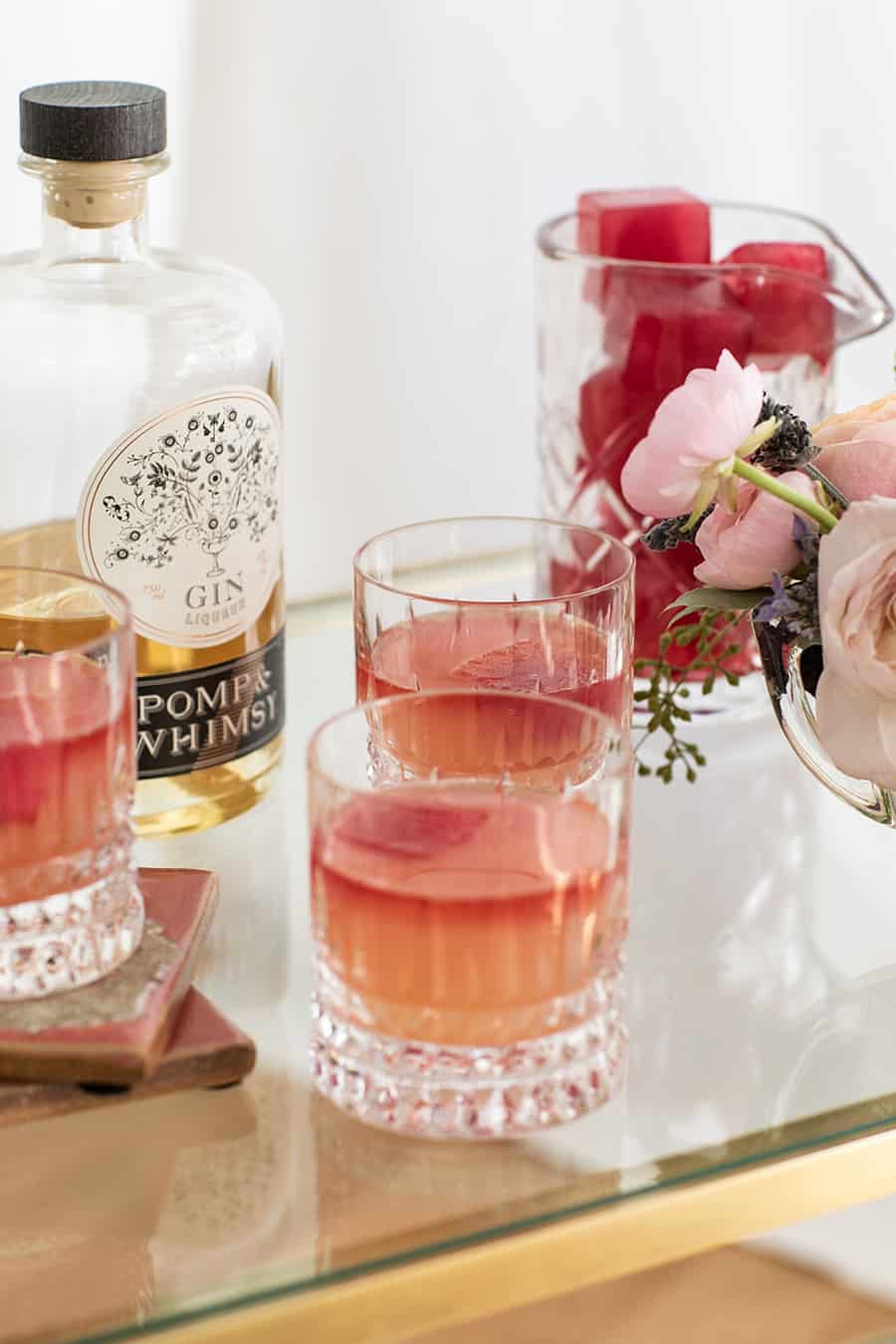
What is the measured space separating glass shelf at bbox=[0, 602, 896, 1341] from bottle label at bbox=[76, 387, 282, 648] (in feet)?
0.31

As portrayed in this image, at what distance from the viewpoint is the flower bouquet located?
53cm

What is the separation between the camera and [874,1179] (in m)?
0.53

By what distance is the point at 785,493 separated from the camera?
0.53 metres

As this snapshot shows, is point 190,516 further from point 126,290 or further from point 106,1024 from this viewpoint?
point 106,1024

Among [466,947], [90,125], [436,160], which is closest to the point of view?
[466,947]

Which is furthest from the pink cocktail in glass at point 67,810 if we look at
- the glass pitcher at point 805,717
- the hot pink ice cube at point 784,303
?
the hot pink ice cube at point 784,303

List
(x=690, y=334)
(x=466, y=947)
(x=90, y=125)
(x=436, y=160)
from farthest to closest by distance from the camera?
1. (x=436, y=160)
2. (x=690, y=334)
3. (x=90, y=125)
4. (x=466, y=947)

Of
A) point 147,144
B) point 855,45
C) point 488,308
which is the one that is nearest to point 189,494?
point 147,144

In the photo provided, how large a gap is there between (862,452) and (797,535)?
0.11ft

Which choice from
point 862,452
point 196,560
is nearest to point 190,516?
point 196,560

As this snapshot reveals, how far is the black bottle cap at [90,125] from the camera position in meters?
0.58

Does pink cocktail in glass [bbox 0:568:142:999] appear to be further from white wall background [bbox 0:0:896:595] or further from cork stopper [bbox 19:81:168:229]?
white wall background [bbox 0:0:896:595]

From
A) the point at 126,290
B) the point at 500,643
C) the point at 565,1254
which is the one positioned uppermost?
the point at 126,290

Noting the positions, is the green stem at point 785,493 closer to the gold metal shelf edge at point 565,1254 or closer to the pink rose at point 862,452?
the pink rose at point 862,452
